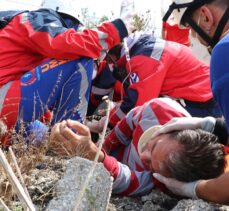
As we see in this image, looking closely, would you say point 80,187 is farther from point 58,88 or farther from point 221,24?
point 58,88

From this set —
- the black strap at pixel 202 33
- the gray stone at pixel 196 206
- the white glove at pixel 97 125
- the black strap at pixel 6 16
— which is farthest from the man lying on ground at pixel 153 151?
the black strap at pixel 6 16

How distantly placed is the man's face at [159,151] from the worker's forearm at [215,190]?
185 mm

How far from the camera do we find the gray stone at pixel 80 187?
1.56 m

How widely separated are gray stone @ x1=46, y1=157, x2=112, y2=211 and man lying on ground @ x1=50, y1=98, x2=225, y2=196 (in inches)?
8.7

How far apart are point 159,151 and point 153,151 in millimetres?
36

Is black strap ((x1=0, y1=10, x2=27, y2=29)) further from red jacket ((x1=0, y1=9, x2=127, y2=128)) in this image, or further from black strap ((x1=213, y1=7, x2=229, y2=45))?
black strap ((x1=213, y1=7, x2=229, y2=45))

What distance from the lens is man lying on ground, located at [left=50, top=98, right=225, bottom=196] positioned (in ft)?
6.07

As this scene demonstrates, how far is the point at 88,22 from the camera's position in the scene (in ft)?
23.2

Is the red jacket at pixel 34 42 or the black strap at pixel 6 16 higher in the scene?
the black strap at pixel 6 16

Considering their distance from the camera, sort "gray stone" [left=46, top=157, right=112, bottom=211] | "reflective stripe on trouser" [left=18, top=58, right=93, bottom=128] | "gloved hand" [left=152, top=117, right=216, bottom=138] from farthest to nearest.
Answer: "reflective stripe on trouser" [left=18, top=58, right=93, bottom=128], "gloved hand" [left=152, top=117, right=216, bottom=138], "gray stone" [left=46, top=157, right=112, bottom=211]

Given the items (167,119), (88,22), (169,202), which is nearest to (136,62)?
(167,119)

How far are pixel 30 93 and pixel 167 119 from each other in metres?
1.00

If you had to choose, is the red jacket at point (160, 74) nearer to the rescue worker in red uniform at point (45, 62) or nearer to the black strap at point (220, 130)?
the rescue worker in red uniform at point (45, 62)

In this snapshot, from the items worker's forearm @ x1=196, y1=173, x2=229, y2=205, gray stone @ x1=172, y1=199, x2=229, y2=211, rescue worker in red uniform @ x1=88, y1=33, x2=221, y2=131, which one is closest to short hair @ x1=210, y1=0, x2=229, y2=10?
worker's forearm @ x1=196, y1=173, x2=229, y2=205
